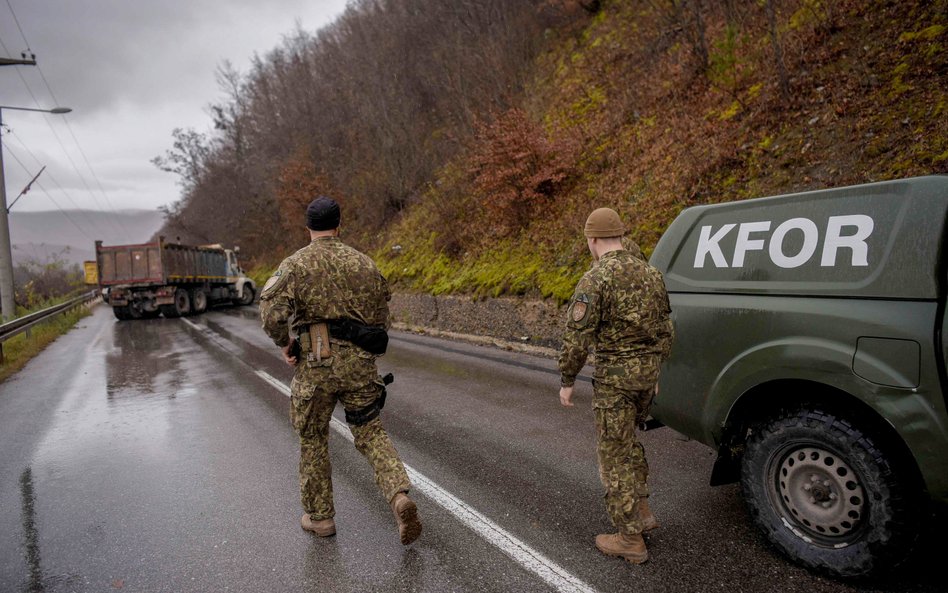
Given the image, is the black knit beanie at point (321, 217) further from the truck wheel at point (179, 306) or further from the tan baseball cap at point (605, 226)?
the truck wheel at point (179, 306)

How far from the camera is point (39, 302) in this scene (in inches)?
1089

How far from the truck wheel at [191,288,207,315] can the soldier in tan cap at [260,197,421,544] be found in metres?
23.1

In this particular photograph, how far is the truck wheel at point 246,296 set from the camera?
93.3 ft

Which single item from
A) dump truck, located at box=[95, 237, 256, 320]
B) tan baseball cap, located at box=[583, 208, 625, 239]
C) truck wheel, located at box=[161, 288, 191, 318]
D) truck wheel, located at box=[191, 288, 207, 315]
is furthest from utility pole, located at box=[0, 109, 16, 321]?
tan baseball cap, located at box=[583, 208, 625, 239]

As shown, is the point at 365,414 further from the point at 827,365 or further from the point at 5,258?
the point at 5,258

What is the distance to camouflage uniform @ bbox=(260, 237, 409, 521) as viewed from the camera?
10.7 feet

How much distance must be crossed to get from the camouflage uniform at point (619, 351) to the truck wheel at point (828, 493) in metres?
0.68

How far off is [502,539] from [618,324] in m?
1.53

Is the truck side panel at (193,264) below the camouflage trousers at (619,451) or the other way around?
the other way around

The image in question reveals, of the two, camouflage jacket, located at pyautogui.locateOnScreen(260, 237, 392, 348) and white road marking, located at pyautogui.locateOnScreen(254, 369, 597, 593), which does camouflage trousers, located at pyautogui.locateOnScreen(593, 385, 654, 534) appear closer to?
white road marking, located at pyautogui.locateOnScreen(254, 369, 597, 593)

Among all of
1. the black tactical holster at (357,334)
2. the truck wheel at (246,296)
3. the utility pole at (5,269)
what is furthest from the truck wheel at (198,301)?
the black tactical holster at (357,334)

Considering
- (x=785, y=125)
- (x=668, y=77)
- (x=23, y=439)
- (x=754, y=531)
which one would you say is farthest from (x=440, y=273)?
(x=754, y=531)

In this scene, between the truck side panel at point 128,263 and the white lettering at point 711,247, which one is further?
the truck side panel at point 128,263

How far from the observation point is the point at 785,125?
8836 millimetres
